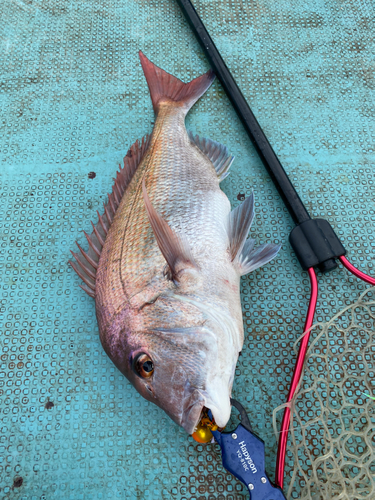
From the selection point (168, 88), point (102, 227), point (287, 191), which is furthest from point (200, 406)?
point (168, 88)

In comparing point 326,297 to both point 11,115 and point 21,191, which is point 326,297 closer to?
point 21,191

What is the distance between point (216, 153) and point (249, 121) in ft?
0.87

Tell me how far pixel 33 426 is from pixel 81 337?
404mm

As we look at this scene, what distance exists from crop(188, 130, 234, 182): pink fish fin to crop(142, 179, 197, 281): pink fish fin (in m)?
0.60

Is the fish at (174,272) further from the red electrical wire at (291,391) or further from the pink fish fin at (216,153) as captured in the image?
the red electrical wire at (291,391)

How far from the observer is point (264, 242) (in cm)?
168

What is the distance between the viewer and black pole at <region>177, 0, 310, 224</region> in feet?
5.34

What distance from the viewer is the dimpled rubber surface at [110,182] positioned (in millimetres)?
1384

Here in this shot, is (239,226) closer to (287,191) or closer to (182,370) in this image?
(287,191)

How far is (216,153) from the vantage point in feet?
5.73

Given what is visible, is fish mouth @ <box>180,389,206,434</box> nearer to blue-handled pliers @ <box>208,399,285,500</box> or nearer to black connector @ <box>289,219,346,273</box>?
blue-handled pliers @ <box>208,399,285,500</box>

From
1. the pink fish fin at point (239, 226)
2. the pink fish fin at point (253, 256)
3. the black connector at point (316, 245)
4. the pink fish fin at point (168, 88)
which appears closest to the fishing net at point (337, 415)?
the black connector at point (316, 245)

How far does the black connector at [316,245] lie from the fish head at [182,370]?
64 centimetres

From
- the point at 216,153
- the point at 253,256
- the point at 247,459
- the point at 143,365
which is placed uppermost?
the point at 216,153
